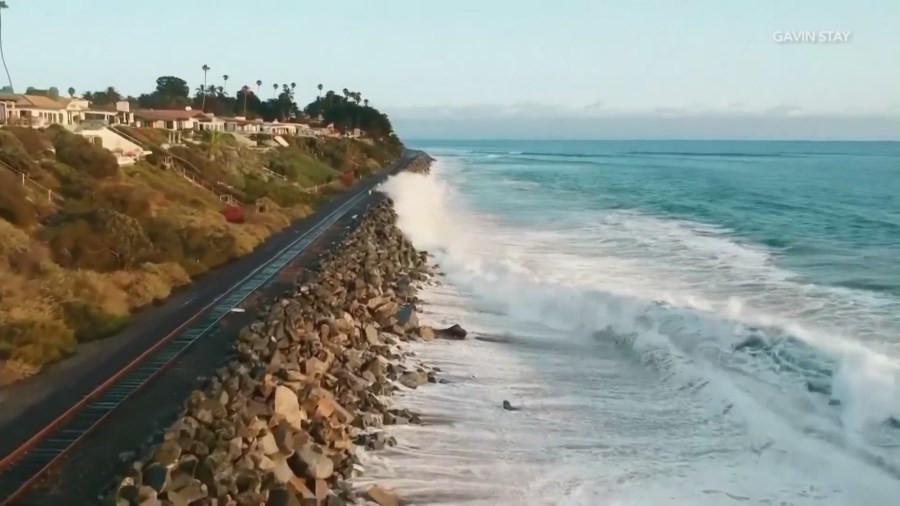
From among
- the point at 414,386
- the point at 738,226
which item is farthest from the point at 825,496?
the point at 738,226

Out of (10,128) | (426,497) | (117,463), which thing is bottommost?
(426,497)

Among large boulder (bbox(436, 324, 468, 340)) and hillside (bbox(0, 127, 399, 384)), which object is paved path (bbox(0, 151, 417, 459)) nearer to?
hillside (bbox(0, 127, 399, 384))

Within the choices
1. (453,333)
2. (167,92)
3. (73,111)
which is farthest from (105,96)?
(453,333)

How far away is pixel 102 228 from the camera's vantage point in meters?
25.6

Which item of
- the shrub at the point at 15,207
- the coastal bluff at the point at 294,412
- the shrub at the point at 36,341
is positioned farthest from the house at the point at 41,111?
the coastal bluff at the point at 294,412

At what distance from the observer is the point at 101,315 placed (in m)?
18.9

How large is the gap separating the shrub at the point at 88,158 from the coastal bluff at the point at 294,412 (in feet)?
67.0

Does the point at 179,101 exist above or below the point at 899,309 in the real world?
above

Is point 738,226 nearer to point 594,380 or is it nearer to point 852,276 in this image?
point 852,276

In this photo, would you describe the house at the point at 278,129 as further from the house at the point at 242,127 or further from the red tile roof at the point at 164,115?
the red tile roof at the point at 164,115

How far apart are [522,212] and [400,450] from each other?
4575 cm

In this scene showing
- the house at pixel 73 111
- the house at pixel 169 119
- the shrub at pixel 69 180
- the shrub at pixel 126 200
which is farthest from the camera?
the house at pixel 169 119

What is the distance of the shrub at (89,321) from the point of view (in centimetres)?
1803

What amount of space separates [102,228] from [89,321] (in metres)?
7.78
